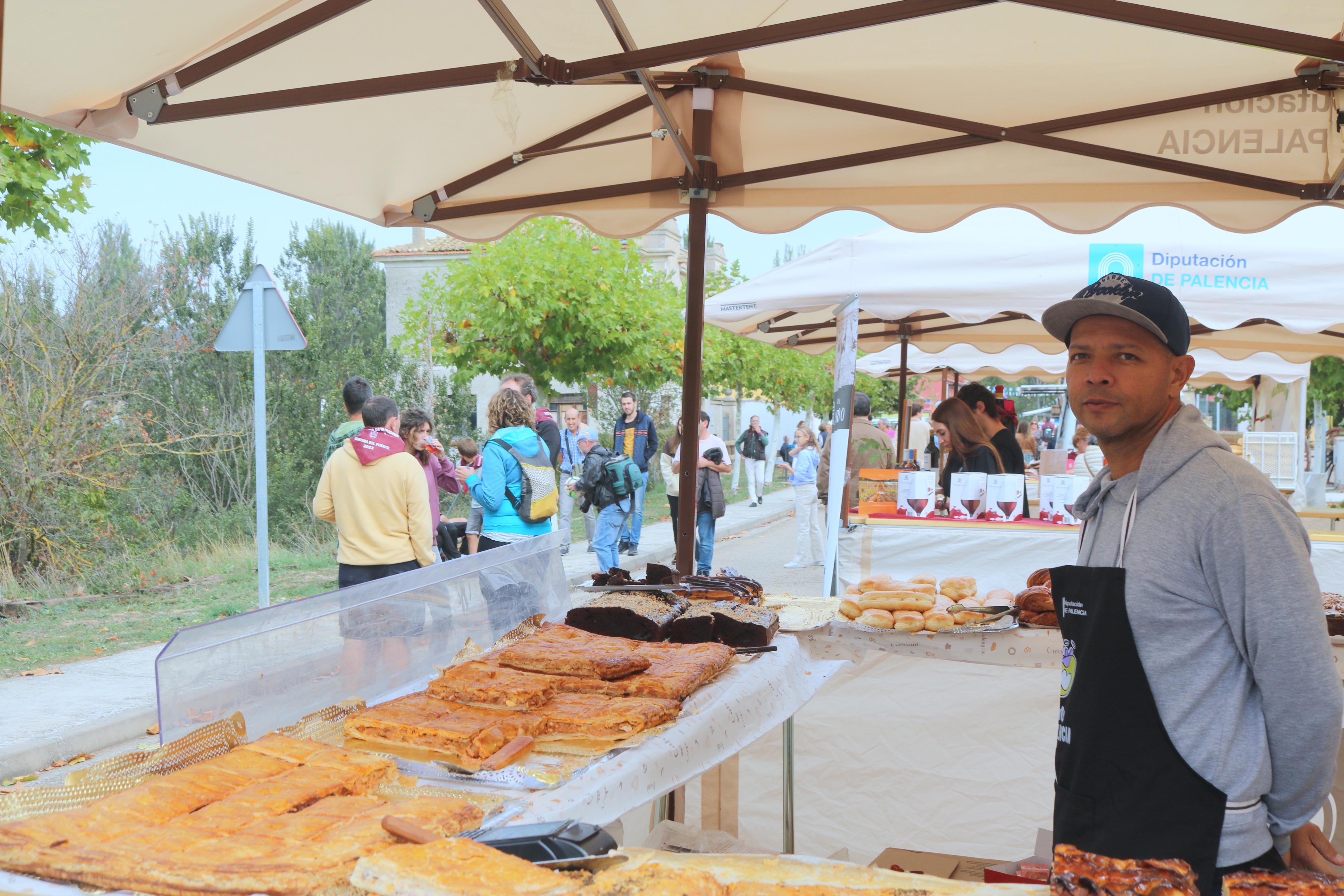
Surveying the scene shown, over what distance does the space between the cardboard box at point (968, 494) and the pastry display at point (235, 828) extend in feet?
15.5

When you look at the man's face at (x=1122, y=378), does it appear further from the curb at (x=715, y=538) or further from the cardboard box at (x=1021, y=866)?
the curb at (x=715, y=538)

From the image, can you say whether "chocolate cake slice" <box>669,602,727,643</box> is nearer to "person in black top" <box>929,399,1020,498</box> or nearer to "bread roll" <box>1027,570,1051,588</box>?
"bread roll" <box>1027,570,1051,588</box>

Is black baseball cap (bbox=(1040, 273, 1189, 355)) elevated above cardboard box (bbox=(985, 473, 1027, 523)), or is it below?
above

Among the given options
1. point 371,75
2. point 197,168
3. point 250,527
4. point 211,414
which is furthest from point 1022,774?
point 211,414

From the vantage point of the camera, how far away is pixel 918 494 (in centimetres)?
635

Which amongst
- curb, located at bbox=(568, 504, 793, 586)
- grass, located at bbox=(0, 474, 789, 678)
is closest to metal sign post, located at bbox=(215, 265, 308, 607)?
grass, located at bbox=(0, 474, 789, 678)

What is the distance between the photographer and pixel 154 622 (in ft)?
29.3

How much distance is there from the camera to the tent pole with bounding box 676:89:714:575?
4.44 metres

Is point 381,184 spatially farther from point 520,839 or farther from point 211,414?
point 211,414

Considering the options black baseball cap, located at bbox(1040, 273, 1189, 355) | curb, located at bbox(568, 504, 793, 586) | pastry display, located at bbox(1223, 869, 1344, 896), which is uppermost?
black baseball cap, located at bbox(1040, 273, 1189, 355)

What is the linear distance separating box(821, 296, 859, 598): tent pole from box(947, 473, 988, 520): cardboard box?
0.70m

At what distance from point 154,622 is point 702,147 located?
742 centimetres

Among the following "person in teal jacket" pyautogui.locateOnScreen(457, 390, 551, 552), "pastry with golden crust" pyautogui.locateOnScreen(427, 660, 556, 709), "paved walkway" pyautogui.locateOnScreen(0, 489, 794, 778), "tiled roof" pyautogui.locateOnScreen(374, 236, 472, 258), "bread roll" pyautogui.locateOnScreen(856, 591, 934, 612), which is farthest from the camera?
"tiled roof" pyautogui.locateOnScreen(374, 236, 472, 258)

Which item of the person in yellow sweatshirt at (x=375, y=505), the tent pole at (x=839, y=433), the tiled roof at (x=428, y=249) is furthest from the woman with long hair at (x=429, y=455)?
the tiled roof at (x=428, y=249)
